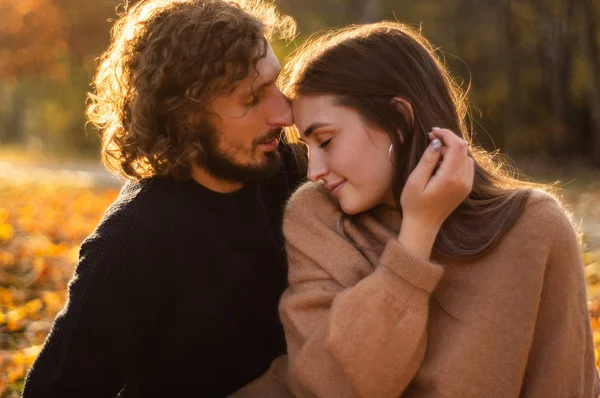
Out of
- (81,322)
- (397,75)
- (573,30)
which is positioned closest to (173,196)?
(81,322)

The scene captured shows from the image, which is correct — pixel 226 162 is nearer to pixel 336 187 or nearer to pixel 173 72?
pixel 173 72

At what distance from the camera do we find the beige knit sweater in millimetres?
2572

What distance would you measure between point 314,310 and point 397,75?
91 cm

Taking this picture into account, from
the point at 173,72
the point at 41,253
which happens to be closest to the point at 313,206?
the point at 173,72

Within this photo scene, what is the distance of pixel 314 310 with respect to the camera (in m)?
2.79

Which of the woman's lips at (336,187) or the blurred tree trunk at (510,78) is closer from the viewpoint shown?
the woman's lips at (336,187)

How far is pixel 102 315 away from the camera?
2881 mm

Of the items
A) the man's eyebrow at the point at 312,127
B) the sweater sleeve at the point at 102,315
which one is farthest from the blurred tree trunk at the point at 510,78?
the sweater sleeve at the point at 102,315

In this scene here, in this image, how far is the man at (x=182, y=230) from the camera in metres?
2.92

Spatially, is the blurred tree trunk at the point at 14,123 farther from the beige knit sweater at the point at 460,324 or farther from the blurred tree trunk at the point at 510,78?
the beige knit sweater at the point at 460,324

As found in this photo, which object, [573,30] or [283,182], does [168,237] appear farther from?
[573,30]

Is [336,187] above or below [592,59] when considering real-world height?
above

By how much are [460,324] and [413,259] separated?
0.96 feet

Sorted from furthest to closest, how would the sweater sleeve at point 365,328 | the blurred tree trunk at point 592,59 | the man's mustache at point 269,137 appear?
the blurred tree trunk at point 592,59
the man's mustache at point 269,137
the sweater sleeve at point 365,328
